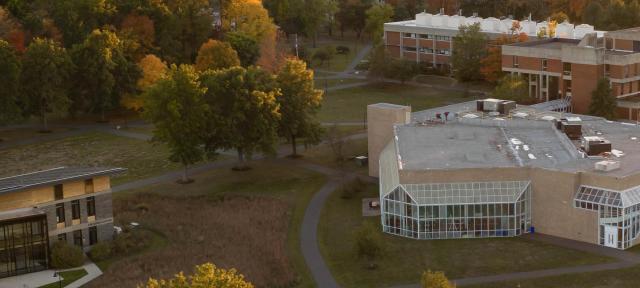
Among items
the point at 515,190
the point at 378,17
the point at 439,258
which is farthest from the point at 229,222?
the point at 378,17

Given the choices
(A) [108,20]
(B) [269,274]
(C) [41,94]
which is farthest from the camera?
(A) [108,20]

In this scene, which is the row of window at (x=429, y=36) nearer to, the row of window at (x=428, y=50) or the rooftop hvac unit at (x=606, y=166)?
the row of window at (x=428, y=50)

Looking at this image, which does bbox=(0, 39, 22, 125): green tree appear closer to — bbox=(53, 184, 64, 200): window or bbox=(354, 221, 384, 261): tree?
bbox=(53, 184, 64, 200): window

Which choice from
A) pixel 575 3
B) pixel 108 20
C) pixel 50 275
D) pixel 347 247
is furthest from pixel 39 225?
pixel 575 3

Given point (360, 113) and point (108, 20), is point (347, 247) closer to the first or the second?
point (360, 113)

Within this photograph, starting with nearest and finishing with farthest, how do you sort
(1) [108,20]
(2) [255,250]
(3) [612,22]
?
(2) [255,250], (1) [108,20], (3) [612,22]

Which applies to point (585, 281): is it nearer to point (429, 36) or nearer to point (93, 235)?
point (93, 235)

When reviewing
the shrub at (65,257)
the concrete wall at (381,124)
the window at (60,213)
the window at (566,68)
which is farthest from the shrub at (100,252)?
the window at (566,68)
